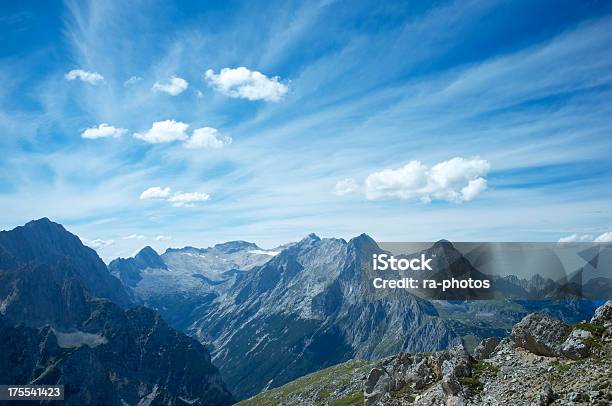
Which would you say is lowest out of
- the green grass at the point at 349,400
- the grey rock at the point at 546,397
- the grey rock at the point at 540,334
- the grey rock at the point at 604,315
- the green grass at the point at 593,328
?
the green grass at the point at 349,400

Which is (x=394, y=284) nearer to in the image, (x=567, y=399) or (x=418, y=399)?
(x=418, y=399)

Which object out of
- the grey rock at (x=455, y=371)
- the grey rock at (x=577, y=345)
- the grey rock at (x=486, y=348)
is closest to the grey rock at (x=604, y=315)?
the grey rock at (x=577, y=345)

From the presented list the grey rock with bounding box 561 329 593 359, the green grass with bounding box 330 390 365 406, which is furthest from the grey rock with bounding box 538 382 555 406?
the green grass with bounding box 330 390 365 406

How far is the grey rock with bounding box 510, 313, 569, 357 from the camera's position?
4897 centimetres

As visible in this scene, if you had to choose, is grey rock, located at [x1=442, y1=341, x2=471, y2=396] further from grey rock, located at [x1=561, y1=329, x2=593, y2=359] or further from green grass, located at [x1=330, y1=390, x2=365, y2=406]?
green grass, located at [x1=330, y1=390, x2=365, y2=406]

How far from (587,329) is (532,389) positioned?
11.9 m

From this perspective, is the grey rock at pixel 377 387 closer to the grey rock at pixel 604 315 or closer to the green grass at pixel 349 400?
the grey rock at pixel 604 315

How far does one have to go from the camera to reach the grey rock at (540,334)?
161 feet

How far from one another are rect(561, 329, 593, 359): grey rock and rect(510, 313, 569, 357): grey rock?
4.87 ft

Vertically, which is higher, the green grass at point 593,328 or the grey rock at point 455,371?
the green grass at point 593,328

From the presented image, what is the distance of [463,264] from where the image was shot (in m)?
138

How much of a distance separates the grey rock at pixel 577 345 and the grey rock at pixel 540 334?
1483 mm

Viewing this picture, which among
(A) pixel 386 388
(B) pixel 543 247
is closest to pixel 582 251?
(B) pixel 543 247

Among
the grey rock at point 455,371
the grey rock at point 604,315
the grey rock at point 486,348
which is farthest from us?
the grey rock at point 486,348
